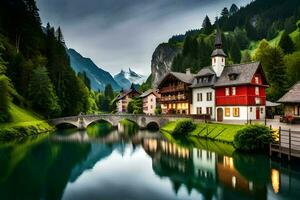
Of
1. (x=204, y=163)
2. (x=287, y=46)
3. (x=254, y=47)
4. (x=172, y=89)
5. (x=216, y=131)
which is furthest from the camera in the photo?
(x=254, y=47)

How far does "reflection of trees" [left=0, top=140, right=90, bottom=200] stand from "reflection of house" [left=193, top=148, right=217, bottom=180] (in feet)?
42.5

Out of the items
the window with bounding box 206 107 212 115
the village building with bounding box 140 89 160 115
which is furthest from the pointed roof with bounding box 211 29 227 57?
the village building with bounding box 140 89 160 115

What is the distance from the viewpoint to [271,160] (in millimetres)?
31797

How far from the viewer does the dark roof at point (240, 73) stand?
53.4 m

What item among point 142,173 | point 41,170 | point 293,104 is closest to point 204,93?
point 293,104

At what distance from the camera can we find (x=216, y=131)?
48.9 metres

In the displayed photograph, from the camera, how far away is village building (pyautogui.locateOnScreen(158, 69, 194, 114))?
68062 millimetres

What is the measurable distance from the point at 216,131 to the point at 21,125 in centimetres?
3419

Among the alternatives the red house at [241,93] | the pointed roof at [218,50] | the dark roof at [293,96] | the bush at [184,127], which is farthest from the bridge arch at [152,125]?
the dark roof at [293,96]

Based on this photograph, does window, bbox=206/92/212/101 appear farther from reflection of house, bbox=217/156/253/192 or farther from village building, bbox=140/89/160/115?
village building, bbox=140/89/160/115

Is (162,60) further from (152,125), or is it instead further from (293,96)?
(293,96)

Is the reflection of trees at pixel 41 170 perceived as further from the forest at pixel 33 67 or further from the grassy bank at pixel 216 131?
the grassy bank at pixel 216 131

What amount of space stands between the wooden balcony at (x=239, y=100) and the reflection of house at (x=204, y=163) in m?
16.6

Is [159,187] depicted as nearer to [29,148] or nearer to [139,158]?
[139,158]
